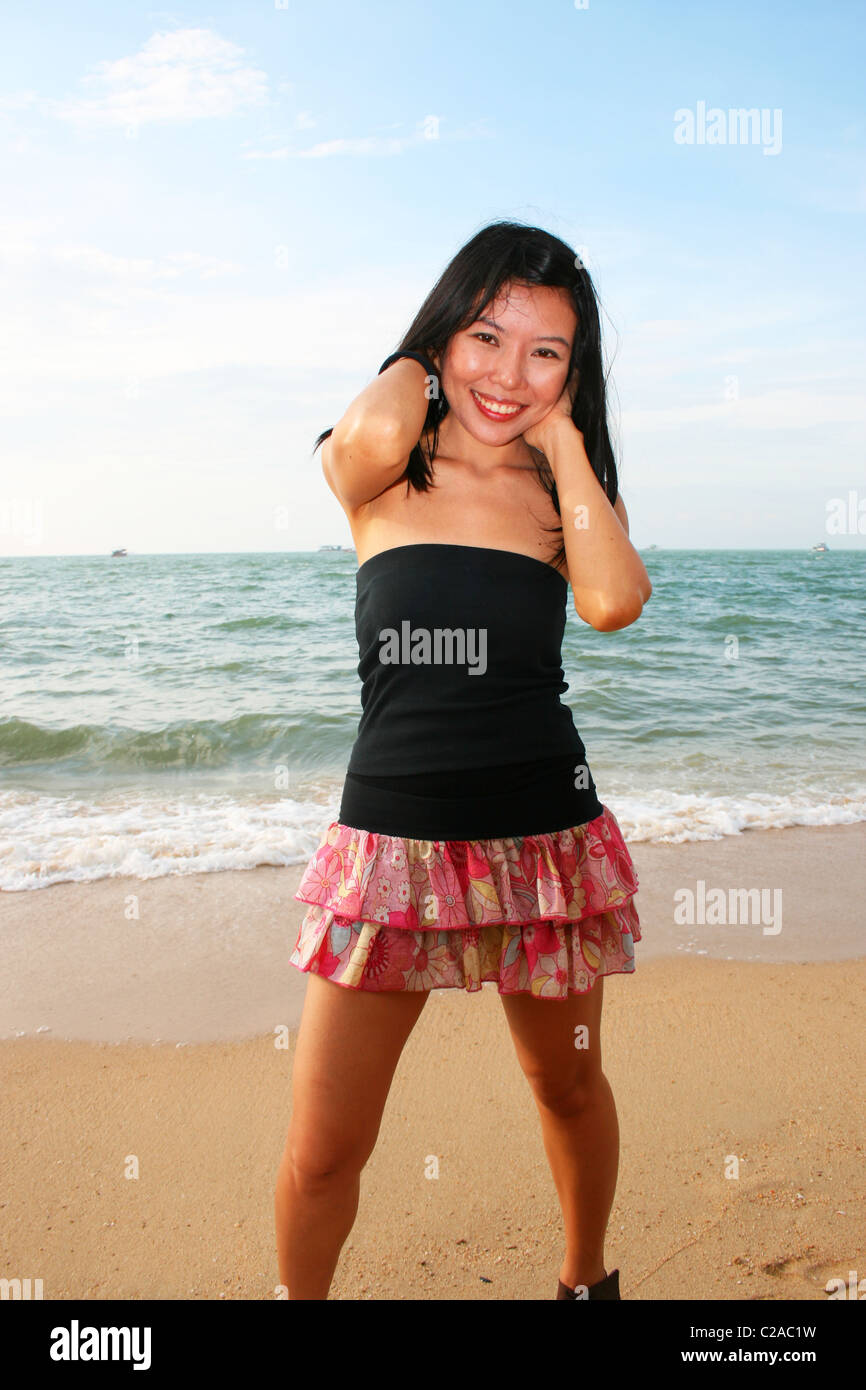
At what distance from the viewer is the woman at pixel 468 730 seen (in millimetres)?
1580

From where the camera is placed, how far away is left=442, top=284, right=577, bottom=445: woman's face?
5.70ft

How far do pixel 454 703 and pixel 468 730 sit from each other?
0.05 meters

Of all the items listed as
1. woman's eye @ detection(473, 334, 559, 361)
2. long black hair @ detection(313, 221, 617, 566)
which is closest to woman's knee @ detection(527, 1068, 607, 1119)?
long black hair @ detection(313, 221, 617, 566)

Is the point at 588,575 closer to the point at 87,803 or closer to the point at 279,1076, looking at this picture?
the point at 279,1076

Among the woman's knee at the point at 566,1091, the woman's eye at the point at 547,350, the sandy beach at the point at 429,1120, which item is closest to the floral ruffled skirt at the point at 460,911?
the woman's knee at the point at 566,1091

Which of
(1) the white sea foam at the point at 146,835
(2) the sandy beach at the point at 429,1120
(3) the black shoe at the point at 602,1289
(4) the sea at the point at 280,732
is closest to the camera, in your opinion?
(3) the black shoe at the point at 602,1289

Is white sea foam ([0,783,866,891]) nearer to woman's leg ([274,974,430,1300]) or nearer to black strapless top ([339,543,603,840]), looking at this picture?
woman's leg ([274,974,430,1300])

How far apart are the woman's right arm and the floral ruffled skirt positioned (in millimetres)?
609

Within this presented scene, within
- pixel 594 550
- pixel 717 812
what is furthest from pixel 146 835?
pixel 594 550

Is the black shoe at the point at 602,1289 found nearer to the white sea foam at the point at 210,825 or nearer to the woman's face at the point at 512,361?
the woman's face at the point at 512,361

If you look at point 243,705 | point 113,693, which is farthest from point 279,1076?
point 113,693

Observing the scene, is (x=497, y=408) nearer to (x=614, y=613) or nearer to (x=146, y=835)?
(x=614, y=613)

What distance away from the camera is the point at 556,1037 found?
1750 mm
